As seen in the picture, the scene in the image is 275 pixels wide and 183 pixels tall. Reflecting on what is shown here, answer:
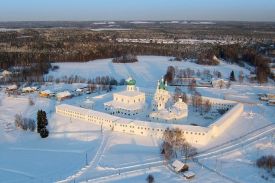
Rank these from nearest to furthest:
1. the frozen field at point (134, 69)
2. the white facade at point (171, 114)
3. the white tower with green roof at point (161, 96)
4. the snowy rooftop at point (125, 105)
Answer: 1. the white facade at point (171, 114)
2. the white tower with green roof at point (161, 96)
3. the snowy rooftop at point (125, 105)
4. the frozen field at point (134, 69)

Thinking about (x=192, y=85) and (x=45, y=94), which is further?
(x=192, y=85)

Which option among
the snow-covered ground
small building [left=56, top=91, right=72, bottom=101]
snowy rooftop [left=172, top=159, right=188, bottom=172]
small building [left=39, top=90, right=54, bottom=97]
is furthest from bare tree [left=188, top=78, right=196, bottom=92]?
snowy rooftop [left=172, top=159, right=188, bottom=172]

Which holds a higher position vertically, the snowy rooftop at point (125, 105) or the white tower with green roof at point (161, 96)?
the white tower with green roof at point (161, 96)

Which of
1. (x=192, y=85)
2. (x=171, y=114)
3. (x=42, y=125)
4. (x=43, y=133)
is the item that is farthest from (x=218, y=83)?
(x=43, y=133)

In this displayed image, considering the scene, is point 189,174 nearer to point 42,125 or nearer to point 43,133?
point 43,133

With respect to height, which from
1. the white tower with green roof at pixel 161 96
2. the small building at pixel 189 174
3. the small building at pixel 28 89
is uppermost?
the white tower with green roof at pixel 161 96

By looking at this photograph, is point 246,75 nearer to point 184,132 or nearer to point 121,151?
point 184,132

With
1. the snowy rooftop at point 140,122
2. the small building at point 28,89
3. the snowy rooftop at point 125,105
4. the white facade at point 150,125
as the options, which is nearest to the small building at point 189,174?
the white facade at point 150,125

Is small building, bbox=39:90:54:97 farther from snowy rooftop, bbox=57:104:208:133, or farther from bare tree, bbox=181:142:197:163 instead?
bare tree, bbox=181:142:197:163

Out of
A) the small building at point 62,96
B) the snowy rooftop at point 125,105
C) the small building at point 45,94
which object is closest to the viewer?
the snowy rooftop at point 125,105

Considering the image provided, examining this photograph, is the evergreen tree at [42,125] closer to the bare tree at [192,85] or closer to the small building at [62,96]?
the small building at [62,96]

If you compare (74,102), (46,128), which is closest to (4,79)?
(74,102)
